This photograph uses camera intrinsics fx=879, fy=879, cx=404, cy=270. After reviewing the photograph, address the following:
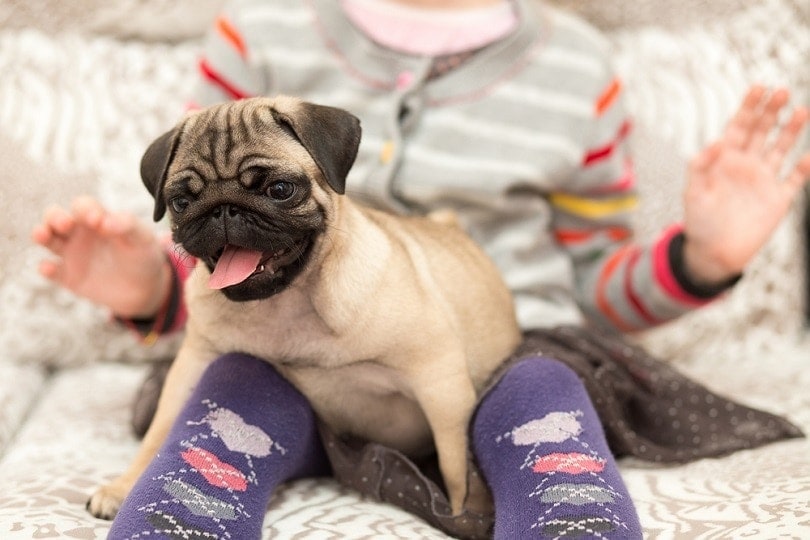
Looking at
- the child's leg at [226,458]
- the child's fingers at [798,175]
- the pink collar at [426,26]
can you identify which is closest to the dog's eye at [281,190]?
the child's leg at [226,458]

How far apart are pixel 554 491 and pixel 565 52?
32.5 inches

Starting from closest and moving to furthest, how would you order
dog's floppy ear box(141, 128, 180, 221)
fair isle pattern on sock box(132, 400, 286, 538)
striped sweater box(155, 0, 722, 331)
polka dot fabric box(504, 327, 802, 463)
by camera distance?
1. fair isle pattern on sock box(132, 400, 286, 538)
2. dog's floppy ear box(141, 128, 180, 221)
3. polka dot fabric box(504, 327, 802, 463)
4. striped sweater box(155, 0, 722, 331)

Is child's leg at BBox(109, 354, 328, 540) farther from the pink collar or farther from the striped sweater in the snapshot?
the pink collar

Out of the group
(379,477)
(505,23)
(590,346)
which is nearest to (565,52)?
(505,23)

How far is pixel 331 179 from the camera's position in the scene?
2.86 feet

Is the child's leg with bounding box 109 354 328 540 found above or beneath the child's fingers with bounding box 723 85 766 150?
beneath

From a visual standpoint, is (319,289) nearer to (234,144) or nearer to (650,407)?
(234,144)

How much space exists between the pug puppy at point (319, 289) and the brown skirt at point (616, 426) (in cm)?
3

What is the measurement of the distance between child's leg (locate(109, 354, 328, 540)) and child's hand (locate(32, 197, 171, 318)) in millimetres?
275

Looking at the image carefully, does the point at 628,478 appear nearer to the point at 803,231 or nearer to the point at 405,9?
the point at 405,9

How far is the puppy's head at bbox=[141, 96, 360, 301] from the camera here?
2.81ft

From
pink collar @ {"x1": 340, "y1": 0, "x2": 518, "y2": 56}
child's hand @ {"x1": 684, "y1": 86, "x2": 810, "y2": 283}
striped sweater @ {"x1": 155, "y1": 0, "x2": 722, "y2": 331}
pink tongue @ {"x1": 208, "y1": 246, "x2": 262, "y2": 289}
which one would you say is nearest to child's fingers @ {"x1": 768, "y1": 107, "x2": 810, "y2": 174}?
child's hand @ {"x1": 684, "y1": 86, "x2": 810, "y2": 283}

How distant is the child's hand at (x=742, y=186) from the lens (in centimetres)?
128

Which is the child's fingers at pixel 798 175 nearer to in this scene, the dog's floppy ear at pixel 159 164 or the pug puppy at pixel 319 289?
the pug puppy at pixel 319 289
